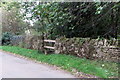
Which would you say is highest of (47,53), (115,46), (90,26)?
(90,26)

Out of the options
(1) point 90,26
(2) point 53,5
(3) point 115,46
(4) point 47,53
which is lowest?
(4) point 47,53

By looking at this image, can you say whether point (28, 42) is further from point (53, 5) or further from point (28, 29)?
point (28, 29)

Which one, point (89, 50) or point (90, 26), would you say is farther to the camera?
point (90, 26)

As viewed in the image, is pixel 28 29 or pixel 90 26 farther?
pixel 28 29

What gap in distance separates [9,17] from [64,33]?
13887 millimetres

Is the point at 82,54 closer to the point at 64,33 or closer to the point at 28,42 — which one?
the point at 64,33

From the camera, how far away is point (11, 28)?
23.2 meters

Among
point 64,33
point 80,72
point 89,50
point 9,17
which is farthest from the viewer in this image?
point 9,17

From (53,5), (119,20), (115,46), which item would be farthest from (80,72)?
(119,20)

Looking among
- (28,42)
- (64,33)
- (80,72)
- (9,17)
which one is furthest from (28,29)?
(80,72)

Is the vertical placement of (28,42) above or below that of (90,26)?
below

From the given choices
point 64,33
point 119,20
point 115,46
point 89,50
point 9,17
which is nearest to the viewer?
point 115,46

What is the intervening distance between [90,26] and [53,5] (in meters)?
2.95

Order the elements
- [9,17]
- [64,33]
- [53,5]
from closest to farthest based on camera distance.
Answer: [53,5], [64,33], [9,17]
